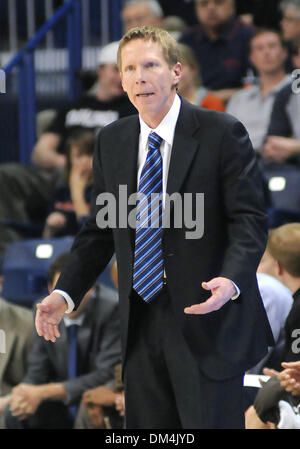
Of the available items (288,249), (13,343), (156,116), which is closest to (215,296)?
(156,116)

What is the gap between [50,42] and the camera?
24.8 ft

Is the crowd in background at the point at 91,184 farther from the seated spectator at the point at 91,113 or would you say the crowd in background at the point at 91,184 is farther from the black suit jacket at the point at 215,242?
the black suit jacket at the point at 215,242

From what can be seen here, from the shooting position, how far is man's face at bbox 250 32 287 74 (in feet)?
19.4

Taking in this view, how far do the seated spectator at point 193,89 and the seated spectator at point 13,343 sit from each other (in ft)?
5.72

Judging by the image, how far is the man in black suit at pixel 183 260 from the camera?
2.40m

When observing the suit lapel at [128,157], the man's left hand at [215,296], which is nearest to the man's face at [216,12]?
the suit lapel at [128,157]

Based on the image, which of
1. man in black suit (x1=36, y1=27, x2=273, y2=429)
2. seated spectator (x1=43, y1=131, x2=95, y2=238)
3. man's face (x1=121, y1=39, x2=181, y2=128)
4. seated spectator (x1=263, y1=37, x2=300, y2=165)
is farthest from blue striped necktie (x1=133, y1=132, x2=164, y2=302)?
seated spectator (x1=43, y1=131, x2=95, y2=238)

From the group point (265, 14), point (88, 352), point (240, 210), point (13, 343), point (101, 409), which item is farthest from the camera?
point (265, 14)

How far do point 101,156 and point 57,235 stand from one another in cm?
326

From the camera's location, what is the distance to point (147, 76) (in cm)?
244

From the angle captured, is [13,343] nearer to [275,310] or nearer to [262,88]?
[275,310]

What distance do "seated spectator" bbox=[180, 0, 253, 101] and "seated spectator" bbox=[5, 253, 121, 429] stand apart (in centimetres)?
245

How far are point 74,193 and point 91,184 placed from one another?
0.42 ft
